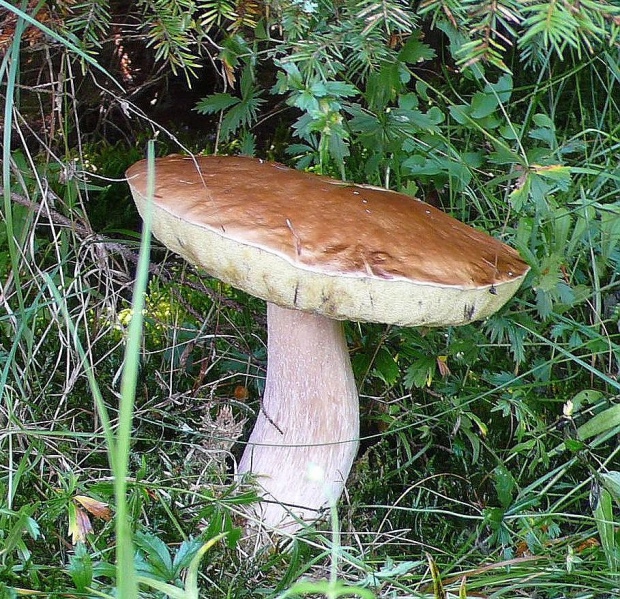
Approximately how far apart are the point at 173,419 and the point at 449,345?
0.56 metres

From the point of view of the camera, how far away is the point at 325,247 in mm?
955

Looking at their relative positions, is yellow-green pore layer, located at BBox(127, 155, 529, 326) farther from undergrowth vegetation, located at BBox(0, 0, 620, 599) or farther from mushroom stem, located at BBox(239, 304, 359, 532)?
mushroom stem, located at BBox(239, 304, 359, 532)

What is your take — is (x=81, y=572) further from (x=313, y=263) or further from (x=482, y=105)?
(x=482, y=105)

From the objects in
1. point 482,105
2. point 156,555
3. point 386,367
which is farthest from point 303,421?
point 482,105

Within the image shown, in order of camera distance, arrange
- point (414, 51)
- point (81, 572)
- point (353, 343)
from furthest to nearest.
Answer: point (353, 343) → point (414, 51) → point (81, 572)

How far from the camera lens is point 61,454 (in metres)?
1.21

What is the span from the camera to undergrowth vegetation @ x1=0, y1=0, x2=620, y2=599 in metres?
1.04

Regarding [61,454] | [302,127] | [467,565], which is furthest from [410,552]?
[302,127]

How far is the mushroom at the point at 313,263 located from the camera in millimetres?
948

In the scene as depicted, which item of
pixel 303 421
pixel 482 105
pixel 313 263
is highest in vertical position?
pixel 482 105

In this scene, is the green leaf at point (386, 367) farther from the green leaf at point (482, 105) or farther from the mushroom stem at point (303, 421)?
the green leaf at point (482, 105)

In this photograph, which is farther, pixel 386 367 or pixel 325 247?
pixel 386 367

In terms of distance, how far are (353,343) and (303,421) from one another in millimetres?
271

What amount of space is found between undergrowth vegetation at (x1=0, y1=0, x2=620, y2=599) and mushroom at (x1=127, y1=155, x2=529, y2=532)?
0.27ft
